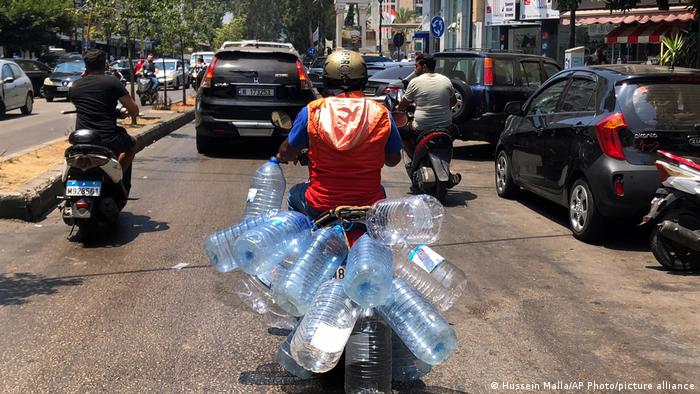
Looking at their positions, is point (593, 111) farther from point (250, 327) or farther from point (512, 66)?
A: point (512, 66)

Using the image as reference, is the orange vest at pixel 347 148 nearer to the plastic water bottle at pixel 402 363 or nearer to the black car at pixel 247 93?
the plastic water bottle at pixel 402 363

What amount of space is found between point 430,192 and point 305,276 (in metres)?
5.64

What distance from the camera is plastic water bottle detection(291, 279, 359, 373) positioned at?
10.4 ft

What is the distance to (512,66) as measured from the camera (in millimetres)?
12453

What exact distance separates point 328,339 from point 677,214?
4108 mm

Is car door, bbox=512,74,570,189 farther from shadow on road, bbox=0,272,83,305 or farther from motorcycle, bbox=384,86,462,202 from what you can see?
shadow on road, bbox=0,272,83,305

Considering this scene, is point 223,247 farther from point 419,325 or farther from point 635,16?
point 635,16

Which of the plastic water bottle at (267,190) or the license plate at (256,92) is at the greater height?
the license plate at (256,92)

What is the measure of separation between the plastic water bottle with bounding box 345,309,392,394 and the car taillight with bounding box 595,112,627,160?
13.6 ft

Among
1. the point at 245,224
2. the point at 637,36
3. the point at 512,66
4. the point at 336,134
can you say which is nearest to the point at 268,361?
the point at 245,224

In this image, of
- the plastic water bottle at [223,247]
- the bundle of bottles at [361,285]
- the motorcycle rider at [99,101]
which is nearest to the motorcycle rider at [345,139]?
the bundle of bottles at [361,285]

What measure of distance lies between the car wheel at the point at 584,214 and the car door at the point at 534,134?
31.8 inches

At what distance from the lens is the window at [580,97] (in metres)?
7.34

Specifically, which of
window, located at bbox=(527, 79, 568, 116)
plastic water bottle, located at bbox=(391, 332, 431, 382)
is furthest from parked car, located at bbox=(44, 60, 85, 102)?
plastic water bottle, located at bbox=(391, 332, 431, 382)
